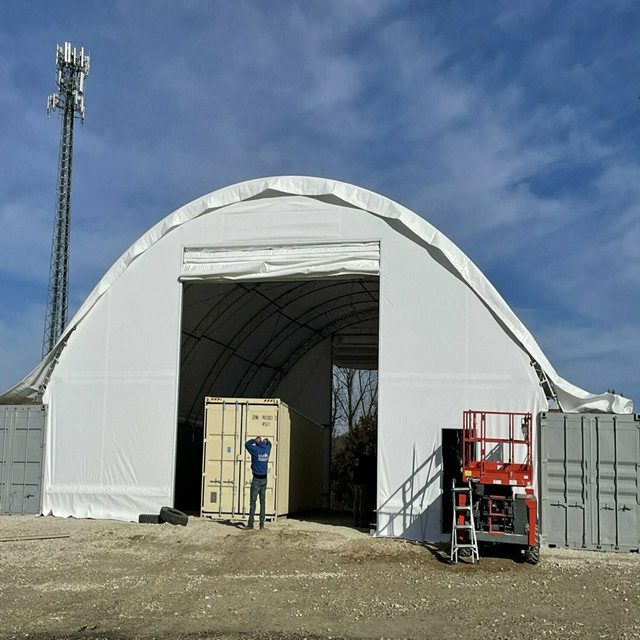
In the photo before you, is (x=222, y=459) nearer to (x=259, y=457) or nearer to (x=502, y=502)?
(x=259, y=457)

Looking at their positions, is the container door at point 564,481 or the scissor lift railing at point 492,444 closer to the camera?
the scissor lift railing at point 492,444

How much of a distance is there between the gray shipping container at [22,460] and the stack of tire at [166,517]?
268cm

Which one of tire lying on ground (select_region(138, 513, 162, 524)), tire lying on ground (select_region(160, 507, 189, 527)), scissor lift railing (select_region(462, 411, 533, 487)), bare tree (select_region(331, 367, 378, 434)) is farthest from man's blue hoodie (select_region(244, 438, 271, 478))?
bare tree (select_region(331, 367, 378, 434))

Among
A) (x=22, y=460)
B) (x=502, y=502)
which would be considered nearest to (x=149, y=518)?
(x=22, y=460)

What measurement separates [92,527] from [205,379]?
8462mm

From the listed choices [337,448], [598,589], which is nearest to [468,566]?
[598,589]

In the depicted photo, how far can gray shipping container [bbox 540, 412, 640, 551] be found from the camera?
14.1 metres

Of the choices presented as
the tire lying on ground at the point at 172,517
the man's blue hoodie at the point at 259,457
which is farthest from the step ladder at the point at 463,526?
the tire lying on ground at the point at 172,517

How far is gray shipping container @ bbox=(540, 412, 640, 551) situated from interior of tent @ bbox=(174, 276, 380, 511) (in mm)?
7264

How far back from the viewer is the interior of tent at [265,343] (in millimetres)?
21688

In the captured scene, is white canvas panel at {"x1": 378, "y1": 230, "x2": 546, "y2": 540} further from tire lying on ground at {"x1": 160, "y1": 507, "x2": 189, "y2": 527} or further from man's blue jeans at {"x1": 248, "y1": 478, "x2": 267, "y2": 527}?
tire lying on ground at {"x1": 160, "y1": 507, "x2": 189, "y2": 527}

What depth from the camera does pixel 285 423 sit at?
60.3 feet

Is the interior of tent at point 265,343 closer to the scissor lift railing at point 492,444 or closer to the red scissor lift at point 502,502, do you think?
the scissor lift railing at point 492,444

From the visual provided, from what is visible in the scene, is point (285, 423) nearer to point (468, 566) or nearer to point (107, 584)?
point (468, 566)
